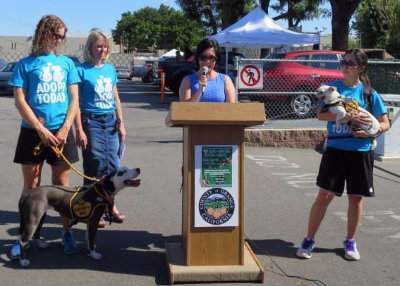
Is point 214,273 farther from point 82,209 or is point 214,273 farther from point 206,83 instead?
point 206,83

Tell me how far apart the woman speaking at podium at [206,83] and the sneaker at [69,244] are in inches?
59.2

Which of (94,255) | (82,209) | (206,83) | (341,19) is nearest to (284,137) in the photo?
(206,83)

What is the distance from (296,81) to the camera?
1422cm

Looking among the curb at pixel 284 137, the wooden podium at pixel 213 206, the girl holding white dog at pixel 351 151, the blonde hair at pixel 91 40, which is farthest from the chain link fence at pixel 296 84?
the wooden podium at pixel 213 206

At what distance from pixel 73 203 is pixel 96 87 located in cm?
118

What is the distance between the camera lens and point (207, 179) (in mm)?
4871

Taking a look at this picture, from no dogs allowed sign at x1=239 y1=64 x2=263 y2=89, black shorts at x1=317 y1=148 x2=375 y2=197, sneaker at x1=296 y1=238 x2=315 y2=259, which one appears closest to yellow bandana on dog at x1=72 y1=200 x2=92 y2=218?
sneaker at x1=296 y1=238 x2=315 y2=259

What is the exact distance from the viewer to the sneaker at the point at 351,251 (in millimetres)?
5449

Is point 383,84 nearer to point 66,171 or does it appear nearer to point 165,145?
point 165,145

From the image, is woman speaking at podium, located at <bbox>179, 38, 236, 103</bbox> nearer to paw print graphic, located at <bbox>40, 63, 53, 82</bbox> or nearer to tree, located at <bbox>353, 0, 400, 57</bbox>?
paw print graphic, located at <bbox>40, 63, 53, 82</bbox>

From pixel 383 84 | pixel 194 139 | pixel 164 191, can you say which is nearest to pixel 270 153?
pixel 164 191

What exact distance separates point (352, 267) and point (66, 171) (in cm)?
245

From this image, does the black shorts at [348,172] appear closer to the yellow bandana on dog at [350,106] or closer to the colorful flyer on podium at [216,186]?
the yellow bandana on dog at [350,106]

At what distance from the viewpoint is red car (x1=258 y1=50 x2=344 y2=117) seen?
1344 centimetres
